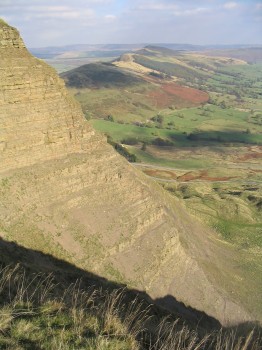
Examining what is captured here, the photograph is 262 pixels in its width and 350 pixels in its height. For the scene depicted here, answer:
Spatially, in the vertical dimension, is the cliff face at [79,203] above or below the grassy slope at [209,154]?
above

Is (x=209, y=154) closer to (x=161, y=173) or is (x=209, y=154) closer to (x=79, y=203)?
(x=161, y=173)

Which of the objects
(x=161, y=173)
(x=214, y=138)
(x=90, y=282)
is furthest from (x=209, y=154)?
(x=90, y=282)

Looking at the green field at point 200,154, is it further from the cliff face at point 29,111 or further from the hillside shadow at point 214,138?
the cliff face at point 29,111

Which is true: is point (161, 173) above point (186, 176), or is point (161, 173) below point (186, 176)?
above

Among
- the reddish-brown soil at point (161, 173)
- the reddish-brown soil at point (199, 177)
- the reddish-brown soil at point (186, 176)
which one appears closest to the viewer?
the reddish-brown soil at point (199, 177)

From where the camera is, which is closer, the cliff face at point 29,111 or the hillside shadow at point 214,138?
the cliff face at point 29,111

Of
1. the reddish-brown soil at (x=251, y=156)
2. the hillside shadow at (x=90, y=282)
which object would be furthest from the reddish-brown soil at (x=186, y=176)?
the hillside shadow at (x=90, y=282)

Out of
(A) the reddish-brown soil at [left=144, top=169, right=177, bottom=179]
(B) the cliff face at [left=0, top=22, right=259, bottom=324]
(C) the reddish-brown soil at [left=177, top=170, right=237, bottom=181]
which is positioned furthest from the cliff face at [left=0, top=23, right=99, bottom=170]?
(C) the reddish-brown soil at [left=177, top=170, right=237, bottom=181]
